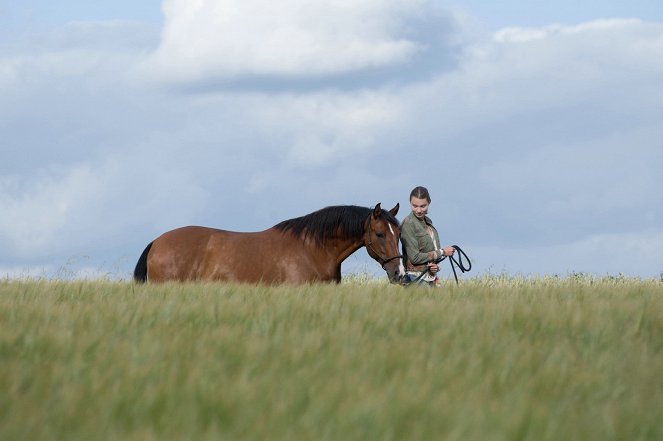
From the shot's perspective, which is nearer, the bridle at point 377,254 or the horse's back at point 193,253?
the bridle at point 377,254

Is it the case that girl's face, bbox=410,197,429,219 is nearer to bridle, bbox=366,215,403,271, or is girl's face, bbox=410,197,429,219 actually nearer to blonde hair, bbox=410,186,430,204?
blonde hair, bbox=410,186,430,204

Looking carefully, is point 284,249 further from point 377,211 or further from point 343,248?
point 377,211

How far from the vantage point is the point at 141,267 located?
480 inches

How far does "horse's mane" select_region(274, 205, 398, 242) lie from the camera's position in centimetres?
1096

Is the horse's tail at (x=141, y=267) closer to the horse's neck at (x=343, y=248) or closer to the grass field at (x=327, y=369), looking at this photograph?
the horse's neck at (x=343, y=248)

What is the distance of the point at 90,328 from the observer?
21.7ft

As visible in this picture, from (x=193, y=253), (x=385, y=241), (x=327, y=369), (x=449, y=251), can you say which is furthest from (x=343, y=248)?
(x=327, y=369)

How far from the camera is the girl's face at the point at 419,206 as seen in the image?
415 inches

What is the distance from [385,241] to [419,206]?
0.57 metres

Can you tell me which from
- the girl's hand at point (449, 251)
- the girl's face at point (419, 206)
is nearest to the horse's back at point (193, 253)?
the girl's face at point (419, 206)

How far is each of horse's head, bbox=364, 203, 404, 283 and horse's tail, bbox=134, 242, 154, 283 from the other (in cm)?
326

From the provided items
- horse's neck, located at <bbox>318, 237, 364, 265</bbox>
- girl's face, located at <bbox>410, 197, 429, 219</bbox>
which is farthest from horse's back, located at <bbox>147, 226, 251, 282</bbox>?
girl's face, located at <bbox>410, 197, 429, 219</bbox>

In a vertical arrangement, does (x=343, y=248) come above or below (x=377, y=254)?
above

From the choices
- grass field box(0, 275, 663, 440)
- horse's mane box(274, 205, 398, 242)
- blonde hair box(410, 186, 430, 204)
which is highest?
blonde hair box(410, 186, 430, 204)
